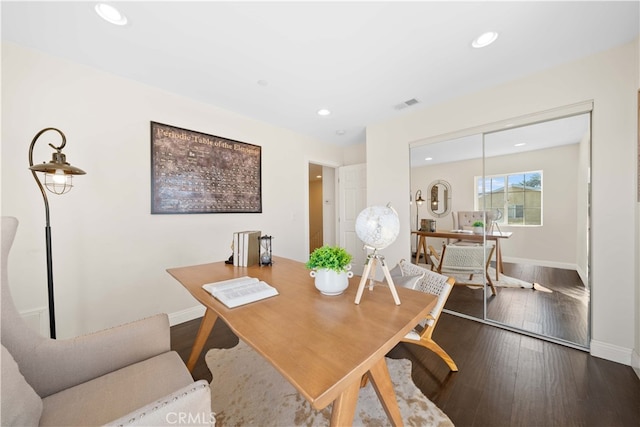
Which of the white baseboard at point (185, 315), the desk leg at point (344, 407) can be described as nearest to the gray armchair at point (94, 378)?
the desk leg at point (344, 407)

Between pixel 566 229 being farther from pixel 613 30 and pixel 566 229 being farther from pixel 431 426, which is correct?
pixel 431 426

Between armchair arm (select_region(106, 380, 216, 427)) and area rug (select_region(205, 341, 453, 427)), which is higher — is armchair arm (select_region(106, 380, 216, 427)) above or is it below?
above

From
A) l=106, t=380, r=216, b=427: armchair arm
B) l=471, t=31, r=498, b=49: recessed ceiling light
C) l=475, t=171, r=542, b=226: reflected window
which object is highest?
l=471, t=31, r=498, b=49: recessed ceiling light

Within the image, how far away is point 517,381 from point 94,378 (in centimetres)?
252

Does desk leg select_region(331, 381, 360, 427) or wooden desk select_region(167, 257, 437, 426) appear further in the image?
desk leg select_region(331, 381, 360, 427)

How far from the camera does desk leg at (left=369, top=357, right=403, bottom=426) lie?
103cm

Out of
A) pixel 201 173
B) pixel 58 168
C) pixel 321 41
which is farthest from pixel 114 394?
pixel 321 41

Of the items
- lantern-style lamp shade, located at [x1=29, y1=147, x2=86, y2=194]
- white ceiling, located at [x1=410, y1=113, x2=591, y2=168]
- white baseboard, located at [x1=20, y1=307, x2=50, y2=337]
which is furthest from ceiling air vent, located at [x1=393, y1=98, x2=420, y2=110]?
white baseboard, located at [x1=20, y1=307, x2=50, y2=337]

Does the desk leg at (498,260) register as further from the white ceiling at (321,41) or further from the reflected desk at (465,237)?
the white ceiling at (321,41)

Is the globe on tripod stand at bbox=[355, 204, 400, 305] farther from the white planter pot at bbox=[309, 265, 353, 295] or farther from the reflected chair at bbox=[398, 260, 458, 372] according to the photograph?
the reflected chair at bbox=[398, 260, 458, 372]

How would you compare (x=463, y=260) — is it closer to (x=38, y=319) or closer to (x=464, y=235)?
(x=464, y=235)

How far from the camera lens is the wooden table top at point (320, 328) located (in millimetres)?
630

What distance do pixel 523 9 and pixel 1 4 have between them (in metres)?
3.31

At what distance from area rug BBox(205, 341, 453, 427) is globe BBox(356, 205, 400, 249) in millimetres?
1059
